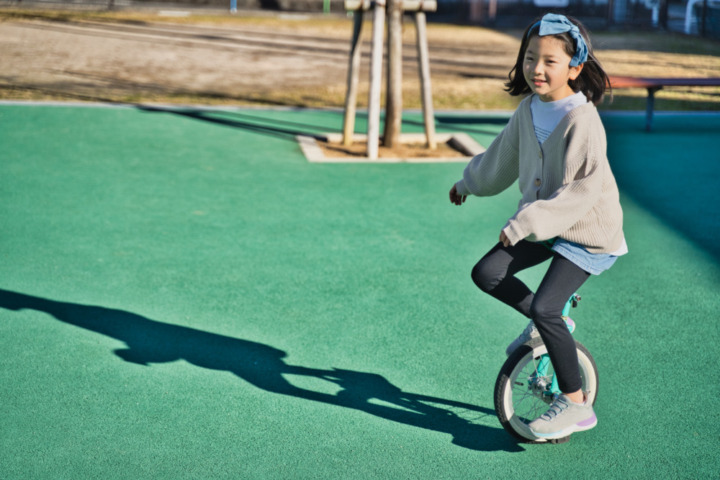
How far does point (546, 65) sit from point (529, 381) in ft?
4.39

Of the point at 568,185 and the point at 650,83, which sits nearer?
→ the point at 568,185

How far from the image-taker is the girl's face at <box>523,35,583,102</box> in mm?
3025

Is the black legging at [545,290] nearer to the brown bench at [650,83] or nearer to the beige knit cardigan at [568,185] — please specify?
the beige knit cardigan at [568,185]

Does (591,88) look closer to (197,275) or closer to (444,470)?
(444,470)

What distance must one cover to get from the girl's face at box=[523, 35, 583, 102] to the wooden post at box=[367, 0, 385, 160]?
17.3 feet

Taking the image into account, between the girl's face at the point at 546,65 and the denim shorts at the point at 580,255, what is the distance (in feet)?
1.93

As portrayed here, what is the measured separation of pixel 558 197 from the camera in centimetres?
300

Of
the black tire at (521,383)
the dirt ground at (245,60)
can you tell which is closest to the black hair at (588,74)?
the black tire at (521,383)

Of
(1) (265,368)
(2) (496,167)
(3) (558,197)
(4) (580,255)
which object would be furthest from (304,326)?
(3) (558,197)

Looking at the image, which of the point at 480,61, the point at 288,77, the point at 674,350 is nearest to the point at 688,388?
the point at 674,350

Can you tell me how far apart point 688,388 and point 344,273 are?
2290 mm

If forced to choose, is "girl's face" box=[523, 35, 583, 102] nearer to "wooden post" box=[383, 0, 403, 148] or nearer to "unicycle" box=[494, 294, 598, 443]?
"unicycle" box=[494, 294, 598, 443]

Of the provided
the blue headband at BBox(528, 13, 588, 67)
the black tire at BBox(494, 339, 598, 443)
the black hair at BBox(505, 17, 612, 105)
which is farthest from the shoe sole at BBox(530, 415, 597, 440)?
the blue headband at BBox(528, 13, 588, 67)

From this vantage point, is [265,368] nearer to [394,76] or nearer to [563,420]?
[563,420]
